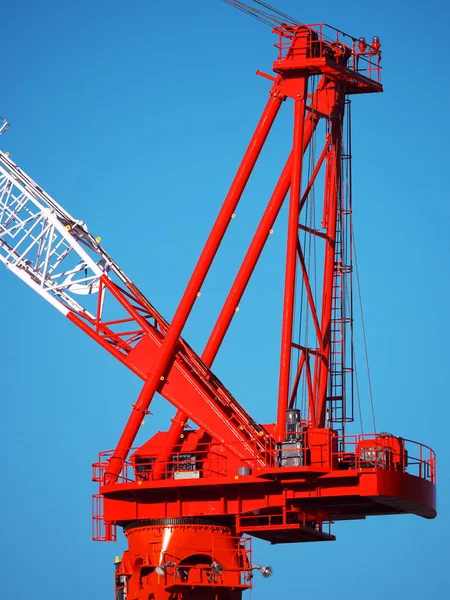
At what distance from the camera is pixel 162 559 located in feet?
258

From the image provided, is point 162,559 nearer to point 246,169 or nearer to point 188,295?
point 188,295

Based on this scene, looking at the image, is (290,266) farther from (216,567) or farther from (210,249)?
(216,567)

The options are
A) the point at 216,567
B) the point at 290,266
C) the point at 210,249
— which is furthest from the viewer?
the point at 210,249

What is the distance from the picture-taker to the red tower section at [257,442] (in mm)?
76562

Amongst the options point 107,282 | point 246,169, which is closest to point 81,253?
point 107,282

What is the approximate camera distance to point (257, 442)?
78438mm

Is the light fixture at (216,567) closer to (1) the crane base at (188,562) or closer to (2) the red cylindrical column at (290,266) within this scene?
(1) the crane base at (188,562)

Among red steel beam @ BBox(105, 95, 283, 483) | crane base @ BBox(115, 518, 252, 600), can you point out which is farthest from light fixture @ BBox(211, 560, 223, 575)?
red steel beam @ BBox(105, 95, 283, 483)

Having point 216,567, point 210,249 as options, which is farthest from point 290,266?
point 216,567

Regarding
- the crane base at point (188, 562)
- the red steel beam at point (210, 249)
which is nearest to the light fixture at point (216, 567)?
the crane base at point (188, 562)

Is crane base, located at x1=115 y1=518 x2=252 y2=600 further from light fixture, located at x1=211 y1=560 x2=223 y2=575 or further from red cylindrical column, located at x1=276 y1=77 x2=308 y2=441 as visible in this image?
red cylindrical column, located at x1=276 y1=77 x2=308 y2=441

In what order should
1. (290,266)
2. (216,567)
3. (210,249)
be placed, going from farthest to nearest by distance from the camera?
(210,249) → (216,567) → (290,266)

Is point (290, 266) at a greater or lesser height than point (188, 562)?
greater

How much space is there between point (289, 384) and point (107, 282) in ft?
30.7
